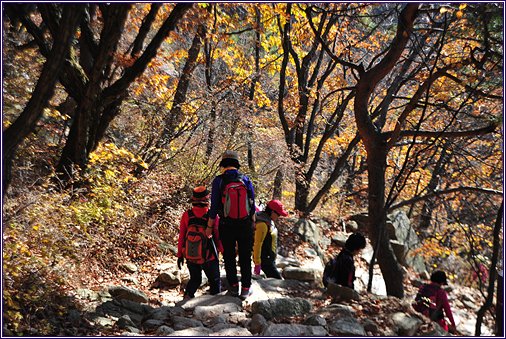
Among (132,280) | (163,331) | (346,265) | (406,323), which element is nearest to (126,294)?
(132,280)

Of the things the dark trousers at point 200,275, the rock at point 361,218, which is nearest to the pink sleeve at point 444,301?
the dark trousers at point 200,275

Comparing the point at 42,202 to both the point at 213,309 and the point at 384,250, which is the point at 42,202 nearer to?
the point at 213,309

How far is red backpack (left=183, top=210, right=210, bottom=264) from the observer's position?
4625 millimetres

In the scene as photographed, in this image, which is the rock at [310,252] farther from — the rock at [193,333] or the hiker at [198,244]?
the rock at [193,333]

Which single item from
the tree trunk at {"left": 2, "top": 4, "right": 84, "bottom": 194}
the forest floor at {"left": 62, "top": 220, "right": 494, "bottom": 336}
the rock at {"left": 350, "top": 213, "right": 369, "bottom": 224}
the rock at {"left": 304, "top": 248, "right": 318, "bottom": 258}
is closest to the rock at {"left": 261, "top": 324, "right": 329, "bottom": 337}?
the forest floor at {"left": 62, "top": 220, "right": 494, "bottom": 336}

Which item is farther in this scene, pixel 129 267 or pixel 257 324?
pixel 129 267

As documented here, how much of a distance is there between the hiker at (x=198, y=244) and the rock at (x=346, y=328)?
1.98m

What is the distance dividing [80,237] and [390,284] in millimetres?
5476

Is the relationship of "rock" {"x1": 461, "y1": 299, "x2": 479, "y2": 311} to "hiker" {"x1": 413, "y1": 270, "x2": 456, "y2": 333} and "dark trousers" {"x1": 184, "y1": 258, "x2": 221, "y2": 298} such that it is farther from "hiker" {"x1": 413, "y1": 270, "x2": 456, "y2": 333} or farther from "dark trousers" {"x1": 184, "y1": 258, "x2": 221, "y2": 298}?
"dark trousers" {"x1": 184, "y1": 258, "x2": 221, "y2": 298}

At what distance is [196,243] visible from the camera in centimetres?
462

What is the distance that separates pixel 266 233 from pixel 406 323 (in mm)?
2347

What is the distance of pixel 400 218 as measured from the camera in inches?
499

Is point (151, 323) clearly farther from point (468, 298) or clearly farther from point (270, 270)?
point (468, 298)

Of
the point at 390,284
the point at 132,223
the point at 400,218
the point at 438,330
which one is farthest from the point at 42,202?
the point at 400,218
